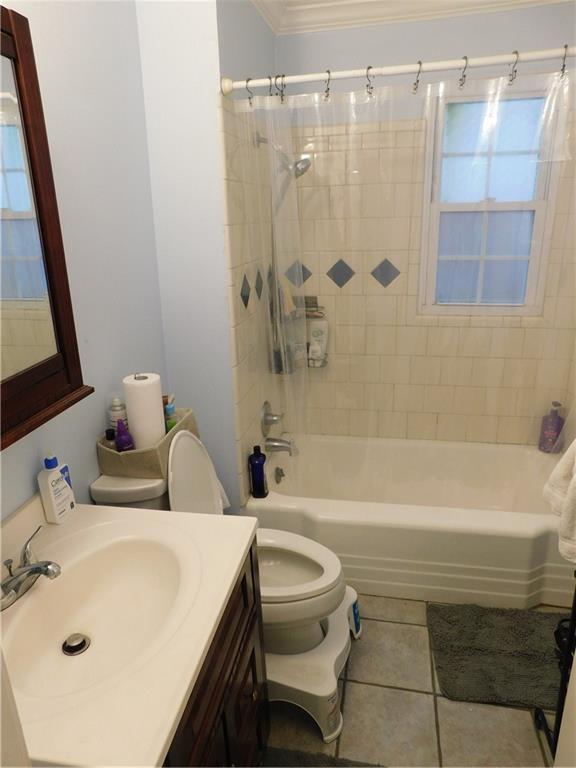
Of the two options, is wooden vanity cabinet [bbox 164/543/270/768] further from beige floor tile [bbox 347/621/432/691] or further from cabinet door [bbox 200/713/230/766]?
beige floor tile [bbox 347/621/432/691]

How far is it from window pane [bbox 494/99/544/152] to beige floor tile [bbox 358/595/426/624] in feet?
6.58

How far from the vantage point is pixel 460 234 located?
2.43 m

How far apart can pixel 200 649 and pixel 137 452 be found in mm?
768

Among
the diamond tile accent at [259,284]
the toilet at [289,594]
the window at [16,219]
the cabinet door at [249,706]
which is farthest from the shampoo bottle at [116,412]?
the diamond tile accent at [259,284]

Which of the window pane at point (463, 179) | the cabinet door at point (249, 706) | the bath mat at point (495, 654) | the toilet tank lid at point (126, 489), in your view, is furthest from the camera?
the window pane at point (463, 179)

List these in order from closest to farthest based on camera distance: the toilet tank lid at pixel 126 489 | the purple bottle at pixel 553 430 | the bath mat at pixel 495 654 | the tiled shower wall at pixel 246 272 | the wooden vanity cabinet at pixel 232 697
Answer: the wooden vanity cabinet at pixel 232 697 → the toilet tank lid at pixel 126 489 → the bath mat at pixel 495 654 → the tiled shower wall at pixel 246 272 → the purple bottle at pixel 553 430

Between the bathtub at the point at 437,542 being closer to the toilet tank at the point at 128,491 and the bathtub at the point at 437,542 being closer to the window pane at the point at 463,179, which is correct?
the toilet tank at the point at 128,491

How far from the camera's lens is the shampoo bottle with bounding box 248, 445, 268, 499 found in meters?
2.25

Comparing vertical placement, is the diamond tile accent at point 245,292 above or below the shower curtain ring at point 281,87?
below

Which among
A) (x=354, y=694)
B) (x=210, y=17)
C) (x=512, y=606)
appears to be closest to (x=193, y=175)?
(x=210, y=17)

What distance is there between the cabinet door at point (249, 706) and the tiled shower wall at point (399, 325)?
4.75 feet

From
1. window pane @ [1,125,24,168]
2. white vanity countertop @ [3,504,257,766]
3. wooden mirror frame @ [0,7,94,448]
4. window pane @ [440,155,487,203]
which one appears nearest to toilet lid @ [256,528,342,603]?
white vanity countertop @ [3,504,257,766]

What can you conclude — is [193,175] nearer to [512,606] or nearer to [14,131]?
[14,131]

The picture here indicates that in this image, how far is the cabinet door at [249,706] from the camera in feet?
4.00
